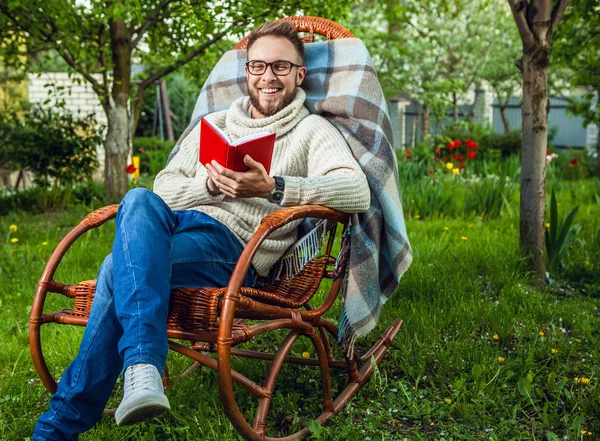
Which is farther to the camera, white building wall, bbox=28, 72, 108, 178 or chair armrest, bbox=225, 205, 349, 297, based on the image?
white building wall, bbox=28, 72, 108, 178

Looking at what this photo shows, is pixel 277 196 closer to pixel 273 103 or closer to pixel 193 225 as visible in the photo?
pixel 193 225

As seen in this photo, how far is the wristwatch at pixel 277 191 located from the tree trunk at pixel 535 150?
1.79 metres

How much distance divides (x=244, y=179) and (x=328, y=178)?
0.96ft

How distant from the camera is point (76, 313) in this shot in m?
2.17

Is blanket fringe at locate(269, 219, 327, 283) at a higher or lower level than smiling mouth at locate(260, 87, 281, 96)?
lower

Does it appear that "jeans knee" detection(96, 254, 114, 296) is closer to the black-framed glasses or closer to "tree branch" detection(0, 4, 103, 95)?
the black-framed glasses

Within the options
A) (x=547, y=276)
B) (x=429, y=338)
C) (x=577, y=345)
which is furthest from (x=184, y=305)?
(x=547, y=276)

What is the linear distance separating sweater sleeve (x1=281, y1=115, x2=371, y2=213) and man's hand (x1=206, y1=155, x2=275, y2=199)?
0.09 metres

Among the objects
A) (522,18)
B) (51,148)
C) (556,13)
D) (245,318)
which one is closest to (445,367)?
(245,318)

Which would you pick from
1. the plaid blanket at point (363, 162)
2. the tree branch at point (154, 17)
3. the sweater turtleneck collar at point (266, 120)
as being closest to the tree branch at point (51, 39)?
the tree branch at point (154, 17)

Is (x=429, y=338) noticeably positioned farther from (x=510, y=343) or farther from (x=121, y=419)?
(x=121, y=419)

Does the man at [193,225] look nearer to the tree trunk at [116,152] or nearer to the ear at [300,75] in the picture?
the ear at [300,75]

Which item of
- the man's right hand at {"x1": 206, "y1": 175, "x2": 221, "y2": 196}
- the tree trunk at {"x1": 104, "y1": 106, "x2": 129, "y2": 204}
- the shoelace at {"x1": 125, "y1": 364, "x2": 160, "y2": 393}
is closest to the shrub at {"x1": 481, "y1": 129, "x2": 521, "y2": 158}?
the tree trunk at {"x1": 104, "y1": 106, "x2": 129, "y2": 204}

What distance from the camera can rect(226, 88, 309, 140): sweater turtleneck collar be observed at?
2523mm
